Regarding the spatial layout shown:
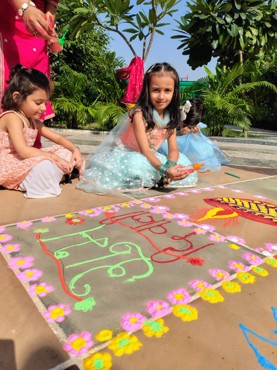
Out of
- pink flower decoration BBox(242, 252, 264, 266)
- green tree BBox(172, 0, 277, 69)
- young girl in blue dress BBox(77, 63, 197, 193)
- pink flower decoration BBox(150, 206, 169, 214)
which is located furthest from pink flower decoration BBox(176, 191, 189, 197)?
green tree BBox(172, 0, 277, 69)

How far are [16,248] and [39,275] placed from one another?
0.26 metres

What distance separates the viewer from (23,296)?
1021 millimetres

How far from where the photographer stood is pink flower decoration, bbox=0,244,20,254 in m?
1.30

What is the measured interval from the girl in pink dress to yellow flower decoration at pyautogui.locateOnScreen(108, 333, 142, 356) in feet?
4.64

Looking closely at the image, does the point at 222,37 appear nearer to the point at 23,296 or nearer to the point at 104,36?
the point at 104,36

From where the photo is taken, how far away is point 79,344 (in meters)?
0.83

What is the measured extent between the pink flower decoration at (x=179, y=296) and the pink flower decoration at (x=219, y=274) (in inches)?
6.4

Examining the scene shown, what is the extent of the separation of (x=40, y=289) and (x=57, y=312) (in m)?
0.14

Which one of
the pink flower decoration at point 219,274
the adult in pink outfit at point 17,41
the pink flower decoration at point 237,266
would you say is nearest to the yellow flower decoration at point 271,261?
the pink flower decoration at point 237,266

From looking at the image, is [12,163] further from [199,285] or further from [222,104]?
[222,104]

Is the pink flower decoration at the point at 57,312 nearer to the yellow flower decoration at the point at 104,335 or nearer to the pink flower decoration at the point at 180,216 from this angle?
the yellow flower decoration at the point at 104,335

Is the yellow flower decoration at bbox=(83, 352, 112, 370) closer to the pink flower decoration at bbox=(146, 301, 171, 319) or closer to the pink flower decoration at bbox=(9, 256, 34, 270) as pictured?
the pink flower decoration at bbox=(146, 301, 171, 319)

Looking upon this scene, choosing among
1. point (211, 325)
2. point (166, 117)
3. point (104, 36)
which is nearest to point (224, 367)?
point (211, 325)

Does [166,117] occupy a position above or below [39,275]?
above
